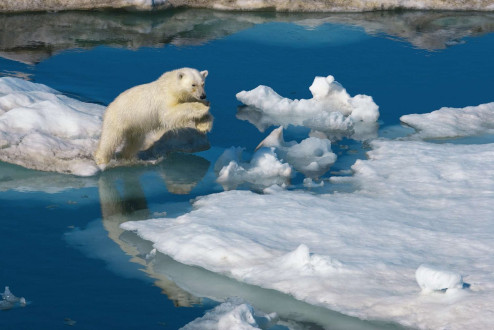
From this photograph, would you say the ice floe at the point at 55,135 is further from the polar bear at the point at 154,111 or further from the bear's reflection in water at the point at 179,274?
the bear's reflection in water at the point at 179,274

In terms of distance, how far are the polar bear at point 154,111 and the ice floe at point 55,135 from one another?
0.29m

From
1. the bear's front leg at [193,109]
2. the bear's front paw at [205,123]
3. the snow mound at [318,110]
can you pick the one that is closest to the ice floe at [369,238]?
the bear's front paw at [205,123]

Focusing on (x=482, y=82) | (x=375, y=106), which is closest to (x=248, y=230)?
(x=375, y=106)

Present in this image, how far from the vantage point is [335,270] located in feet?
16.9

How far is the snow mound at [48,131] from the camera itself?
7.27 m

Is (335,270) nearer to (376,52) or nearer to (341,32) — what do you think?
(376,52)

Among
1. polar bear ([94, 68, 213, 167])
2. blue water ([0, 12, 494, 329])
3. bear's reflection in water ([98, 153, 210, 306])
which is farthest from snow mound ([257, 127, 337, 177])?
polar bear ([94, 68, 213, 167])

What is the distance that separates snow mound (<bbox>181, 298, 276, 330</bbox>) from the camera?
4.65 meters

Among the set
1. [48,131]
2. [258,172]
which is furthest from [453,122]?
[48,131]

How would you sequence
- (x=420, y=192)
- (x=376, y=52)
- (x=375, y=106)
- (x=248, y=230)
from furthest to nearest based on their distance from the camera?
(x=376, y=52), (x=375, y=106), (x=420, y=192), (x=248, y=230)

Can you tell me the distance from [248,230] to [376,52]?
6118 millimetres

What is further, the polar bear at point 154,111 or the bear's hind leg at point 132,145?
the bear's hind leg at point 132,145

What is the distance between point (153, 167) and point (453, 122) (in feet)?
11.4

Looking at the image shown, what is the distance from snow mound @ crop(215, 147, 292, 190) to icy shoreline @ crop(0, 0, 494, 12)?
6.24 m
